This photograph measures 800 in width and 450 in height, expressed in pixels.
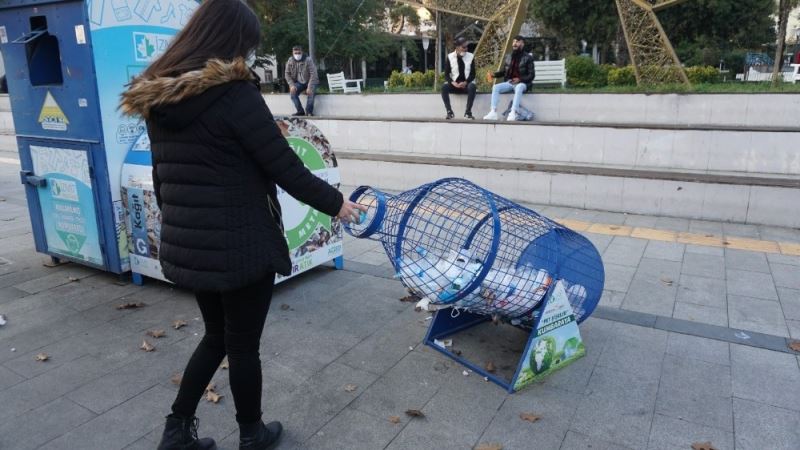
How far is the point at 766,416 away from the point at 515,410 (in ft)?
4.03

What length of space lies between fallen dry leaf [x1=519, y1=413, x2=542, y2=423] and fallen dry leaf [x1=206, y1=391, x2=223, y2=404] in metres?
1.57

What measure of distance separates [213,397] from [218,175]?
4.73 ft

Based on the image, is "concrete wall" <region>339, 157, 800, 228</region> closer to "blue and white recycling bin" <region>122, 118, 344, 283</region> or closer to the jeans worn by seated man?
"blue and white recycling bin" <region>122, 118, 344, 283</region>

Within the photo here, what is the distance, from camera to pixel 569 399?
9.96 feet

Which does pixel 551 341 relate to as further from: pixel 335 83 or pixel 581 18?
pixel 581 18

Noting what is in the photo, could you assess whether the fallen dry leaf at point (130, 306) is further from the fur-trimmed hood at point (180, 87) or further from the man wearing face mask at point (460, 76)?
the man wearing face mask at point (460, 76)

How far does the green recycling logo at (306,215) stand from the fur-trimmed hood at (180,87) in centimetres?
221

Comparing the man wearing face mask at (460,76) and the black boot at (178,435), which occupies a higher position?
the man wearing face mask at (460,76)

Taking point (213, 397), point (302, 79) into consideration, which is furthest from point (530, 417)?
point (302, 79)

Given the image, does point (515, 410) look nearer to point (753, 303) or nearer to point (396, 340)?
point (396, 340)

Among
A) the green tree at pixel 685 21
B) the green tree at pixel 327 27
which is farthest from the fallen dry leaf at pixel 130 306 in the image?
the green tree at pixel 327 27

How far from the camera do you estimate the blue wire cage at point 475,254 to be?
293 cm

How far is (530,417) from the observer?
113 inches

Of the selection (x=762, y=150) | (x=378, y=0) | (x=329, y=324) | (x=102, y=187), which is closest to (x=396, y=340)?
(x=329, y=324)
